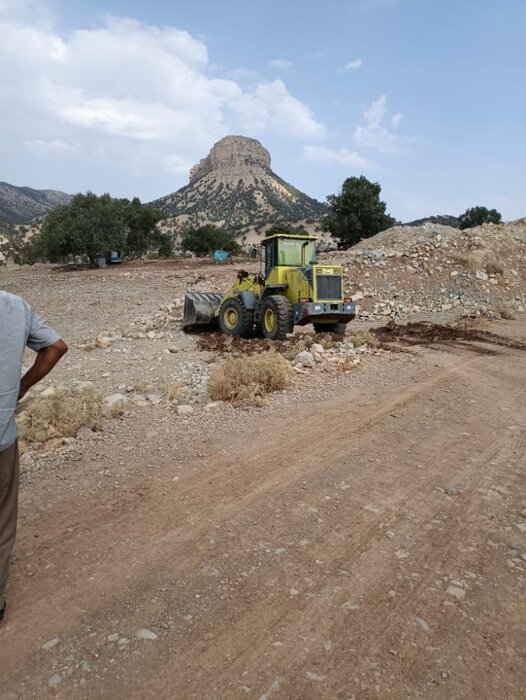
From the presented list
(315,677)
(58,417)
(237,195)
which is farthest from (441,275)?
(237,195)

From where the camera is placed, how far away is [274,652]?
2.41m

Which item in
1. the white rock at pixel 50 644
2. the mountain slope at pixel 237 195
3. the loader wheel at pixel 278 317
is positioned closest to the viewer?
the white rock at pixel 50 644

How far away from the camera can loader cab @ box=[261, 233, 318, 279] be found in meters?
11.9

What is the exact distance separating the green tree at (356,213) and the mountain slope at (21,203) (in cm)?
7563

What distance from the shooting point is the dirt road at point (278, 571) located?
2.29 meters

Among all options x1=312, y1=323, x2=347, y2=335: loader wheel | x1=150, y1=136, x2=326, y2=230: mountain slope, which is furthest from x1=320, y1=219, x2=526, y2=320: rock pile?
x1=150, y1=136, x2=326, y2=230: mountain slope

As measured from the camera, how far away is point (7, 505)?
2629 millimetres

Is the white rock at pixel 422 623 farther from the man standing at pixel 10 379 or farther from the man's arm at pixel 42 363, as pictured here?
the man's arm at pixel 42 363

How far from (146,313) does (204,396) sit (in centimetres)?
1062

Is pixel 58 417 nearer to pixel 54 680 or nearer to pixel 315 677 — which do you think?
pixel 54 680

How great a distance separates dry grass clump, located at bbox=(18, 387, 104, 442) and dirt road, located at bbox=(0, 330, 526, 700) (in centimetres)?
52

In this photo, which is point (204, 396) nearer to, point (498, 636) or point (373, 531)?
point (373, 531)

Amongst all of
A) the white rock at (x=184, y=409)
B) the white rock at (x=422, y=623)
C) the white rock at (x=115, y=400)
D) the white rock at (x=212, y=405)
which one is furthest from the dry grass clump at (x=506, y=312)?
the white rock at (x=422, y=623)

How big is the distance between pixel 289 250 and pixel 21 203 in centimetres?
12759
